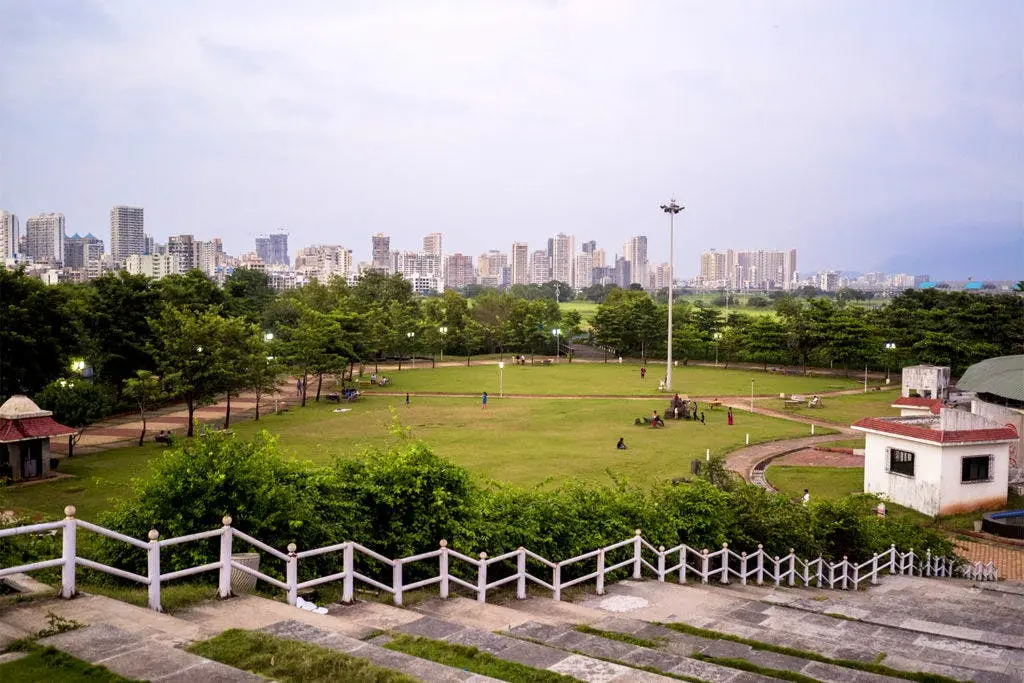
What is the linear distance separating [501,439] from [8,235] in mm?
29463

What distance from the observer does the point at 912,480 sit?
1136 inches

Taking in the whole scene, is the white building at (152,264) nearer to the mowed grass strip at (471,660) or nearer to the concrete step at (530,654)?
the concrete step at (530,654)

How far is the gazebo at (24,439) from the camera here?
28.9 metres

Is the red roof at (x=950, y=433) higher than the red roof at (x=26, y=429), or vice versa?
the red roof at (x=950, y=433)

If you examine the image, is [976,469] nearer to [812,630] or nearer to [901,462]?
[901,462]

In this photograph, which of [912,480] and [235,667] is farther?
[912,480]

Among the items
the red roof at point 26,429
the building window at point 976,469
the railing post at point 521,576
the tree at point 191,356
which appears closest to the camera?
the railing post at point 521,576

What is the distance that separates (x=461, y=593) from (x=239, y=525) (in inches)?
139

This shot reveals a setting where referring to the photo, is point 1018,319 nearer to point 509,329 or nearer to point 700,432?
point 700,432

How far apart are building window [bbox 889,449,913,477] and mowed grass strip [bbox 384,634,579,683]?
25486 millimetres

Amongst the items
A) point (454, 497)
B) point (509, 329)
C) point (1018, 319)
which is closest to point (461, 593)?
point (454, 497)

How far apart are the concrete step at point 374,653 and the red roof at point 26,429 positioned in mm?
25623

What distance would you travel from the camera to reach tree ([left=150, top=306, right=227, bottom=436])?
40125mm

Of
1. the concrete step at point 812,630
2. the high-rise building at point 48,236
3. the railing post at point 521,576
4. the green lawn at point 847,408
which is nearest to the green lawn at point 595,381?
the green lawn at point 847,408
